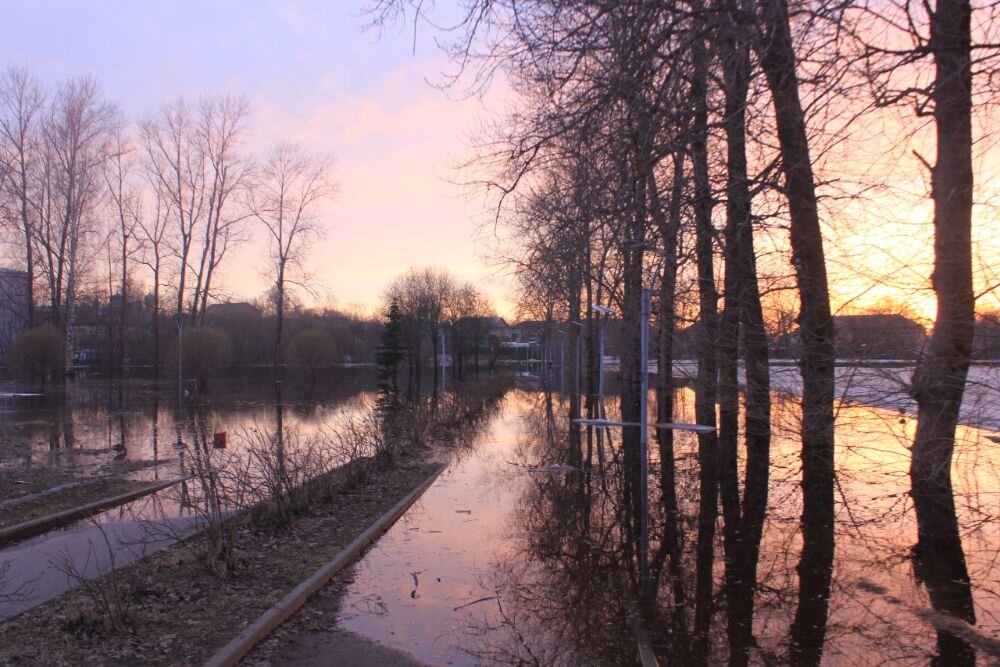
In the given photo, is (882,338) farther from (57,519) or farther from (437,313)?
(437,313)

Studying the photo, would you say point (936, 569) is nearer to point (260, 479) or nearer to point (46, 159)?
point (260, 479)

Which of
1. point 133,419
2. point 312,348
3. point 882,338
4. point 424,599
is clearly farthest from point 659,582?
point 312,348

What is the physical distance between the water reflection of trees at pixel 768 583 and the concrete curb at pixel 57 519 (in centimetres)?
448

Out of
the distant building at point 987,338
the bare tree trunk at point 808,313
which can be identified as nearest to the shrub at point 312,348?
the bare tree trunk at point 808,313

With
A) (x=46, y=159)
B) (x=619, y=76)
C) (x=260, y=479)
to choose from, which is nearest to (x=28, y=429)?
(x=260, y=479)

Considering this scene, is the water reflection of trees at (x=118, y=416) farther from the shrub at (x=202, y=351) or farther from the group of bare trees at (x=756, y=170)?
the group of bare trees at (x=756, y=170)

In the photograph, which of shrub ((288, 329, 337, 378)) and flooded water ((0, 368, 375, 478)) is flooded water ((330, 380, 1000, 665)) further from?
shrub ((288, 329, 337, 378))

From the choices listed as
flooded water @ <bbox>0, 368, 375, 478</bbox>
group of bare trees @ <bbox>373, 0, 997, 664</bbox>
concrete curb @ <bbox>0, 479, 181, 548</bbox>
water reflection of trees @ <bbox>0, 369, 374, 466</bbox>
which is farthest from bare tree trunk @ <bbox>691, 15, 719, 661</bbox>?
water reflection of trees @ <bbox>0, 369, 374, 466</bbox>

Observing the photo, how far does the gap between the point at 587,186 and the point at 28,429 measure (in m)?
16.7

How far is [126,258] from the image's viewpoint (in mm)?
47219

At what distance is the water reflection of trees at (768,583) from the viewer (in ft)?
16.0

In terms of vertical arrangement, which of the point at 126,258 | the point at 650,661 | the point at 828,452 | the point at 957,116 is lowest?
the point at 650,661

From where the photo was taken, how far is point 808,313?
9438mm

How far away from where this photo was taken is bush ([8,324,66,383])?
37.6 meters
